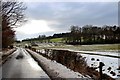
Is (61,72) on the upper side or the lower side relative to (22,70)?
upper

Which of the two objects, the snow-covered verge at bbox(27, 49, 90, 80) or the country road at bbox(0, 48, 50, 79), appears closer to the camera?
the snow-covered verge at bbox(27, 49, 90, 80)

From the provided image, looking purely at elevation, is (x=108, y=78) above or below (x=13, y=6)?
below

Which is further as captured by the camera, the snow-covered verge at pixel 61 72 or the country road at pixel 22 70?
the country road at pixel 22 70

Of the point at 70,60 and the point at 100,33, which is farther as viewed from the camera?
the point at 100,33

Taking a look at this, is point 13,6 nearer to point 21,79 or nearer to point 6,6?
point 6,6

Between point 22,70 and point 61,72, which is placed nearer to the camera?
point 61,72

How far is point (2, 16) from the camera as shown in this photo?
1432 inches

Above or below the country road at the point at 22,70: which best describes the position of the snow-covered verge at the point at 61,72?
above

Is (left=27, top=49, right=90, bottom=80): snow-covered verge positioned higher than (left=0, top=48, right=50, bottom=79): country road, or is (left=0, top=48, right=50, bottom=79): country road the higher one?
(left=27, top=49, right=90, bottom=80): snow-covered verge

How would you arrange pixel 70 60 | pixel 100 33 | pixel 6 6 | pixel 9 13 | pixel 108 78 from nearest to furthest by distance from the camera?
pixel 108 78
pixel 70 60
pixel 6 6
pixel 9 13
pixel 100 33

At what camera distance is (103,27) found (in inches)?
6225

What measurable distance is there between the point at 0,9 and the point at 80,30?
13038 centimetres

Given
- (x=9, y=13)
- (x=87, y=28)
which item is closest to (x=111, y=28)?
(x=87, y=28)

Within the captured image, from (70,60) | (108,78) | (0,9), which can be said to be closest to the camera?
(108,78)
